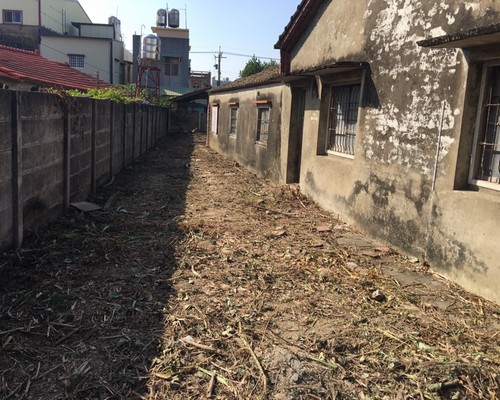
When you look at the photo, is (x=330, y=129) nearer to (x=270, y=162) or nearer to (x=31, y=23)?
(x=270, y=162)

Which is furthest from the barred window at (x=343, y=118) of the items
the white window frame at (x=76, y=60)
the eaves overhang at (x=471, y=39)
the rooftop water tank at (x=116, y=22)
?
the rooftop water tank at (x=116, y=22)

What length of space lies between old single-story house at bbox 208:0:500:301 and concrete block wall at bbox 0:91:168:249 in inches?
168

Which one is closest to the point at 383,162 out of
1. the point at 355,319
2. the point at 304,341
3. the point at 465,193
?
the point at 465,193

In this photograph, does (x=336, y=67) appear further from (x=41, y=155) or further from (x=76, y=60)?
(x=76, y=60)

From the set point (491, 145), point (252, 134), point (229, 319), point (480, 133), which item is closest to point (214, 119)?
point (252, 134)

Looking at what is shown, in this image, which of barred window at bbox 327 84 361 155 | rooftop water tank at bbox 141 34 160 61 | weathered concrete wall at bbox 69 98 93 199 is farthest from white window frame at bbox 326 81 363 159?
rooftop water tank at bbox 141 34 160 61

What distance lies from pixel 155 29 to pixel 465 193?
148 feet

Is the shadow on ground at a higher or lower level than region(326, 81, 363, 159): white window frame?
lower

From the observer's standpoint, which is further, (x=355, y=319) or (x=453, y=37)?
(x=453, y=37)

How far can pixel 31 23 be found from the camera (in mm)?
36406

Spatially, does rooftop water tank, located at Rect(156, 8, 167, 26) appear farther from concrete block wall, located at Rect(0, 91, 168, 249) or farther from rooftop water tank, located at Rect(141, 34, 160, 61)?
concrete block wall, located at Rect(0, 91, 168, 249)

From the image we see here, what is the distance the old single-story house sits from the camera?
4.70 m

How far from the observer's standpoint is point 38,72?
57.7 feet

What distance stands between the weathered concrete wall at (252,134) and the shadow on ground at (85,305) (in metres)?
5.34
